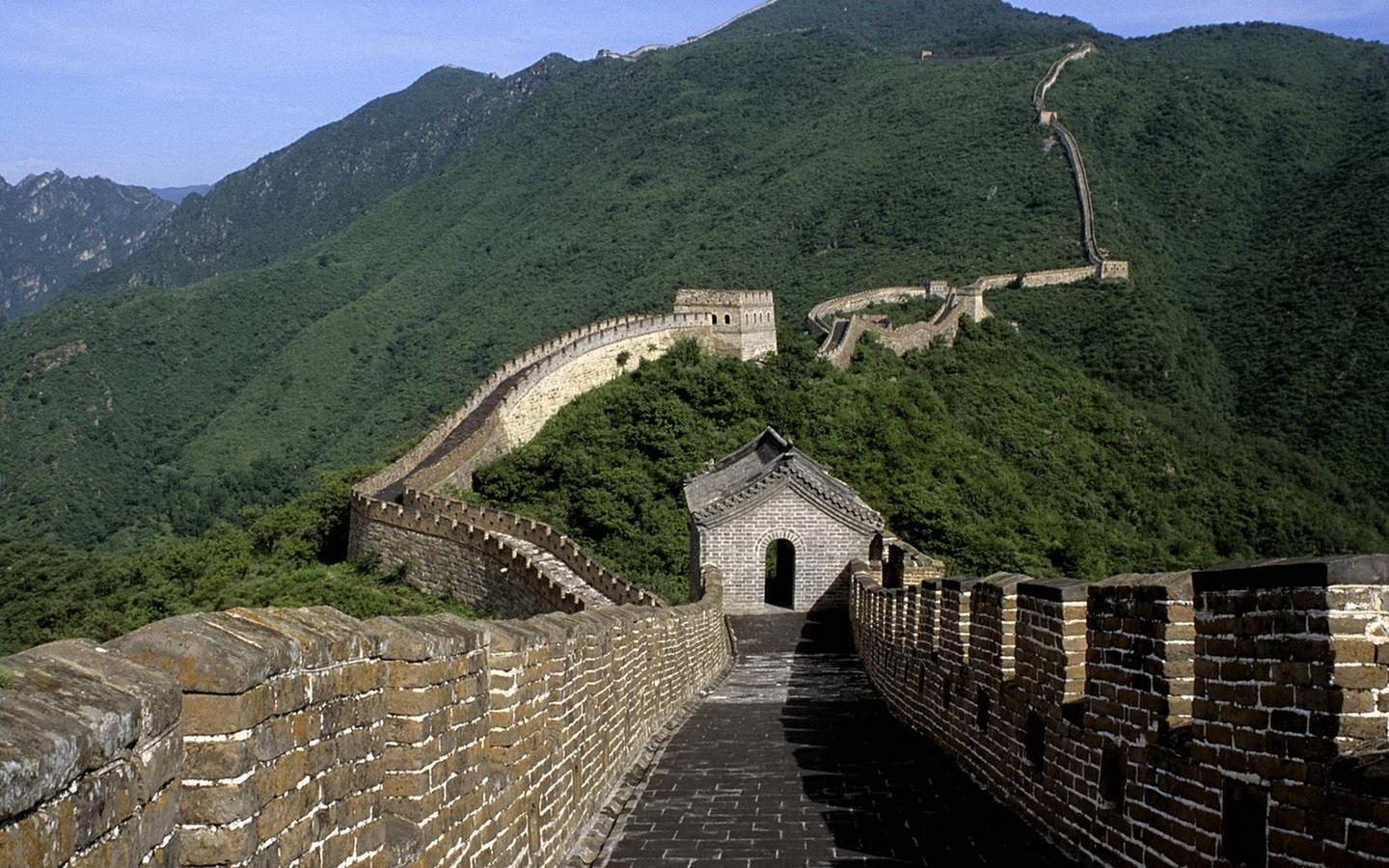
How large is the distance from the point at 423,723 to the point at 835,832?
147 inches

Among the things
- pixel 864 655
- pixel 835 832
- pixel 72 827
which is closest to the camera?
pixel 72 827

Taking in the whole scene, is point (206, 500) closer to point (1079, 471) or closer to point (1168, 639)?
point (1079, 471)

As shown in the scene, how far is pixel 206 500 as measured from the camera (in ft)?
253

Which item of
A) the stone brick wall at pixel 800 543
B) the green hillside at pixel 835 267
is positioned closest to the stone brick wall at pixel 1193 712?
Answer: the stone brick wall at pixel 800 543

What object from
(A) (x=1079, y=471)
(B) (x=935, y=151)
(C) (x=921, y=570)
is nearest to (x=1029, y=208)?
(B) (x=935, y=151)

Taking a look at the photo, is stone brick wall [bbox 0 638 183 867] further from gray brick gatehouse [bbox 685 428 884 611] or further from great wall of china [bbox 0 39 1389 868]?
gray brick gatehouse [bbox 685 428 884 611]

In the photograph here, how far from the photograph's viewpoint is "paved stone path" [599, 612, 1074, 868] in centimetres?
757

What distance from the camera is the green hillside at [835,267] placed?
211 ft

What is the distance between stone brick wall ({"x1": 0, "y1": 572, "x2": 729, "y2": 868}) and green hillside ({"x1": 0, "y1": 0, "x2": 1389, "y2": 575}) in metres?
29.0

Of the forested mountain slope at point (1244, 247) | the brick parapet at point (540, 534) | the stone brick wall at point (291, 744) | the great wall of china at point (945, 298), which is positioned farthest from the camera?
the forested mountain slope at point (1244, 247)

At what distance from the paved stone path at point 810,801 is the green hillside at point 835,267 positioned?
22.7 m

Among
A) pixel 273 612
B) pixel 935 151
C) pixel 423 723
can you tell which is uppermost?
pixel 935 151

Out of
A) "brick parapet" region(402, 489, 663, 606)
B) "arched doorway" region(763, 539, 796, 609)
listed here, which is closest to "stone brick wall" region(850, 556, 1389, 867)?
"arched doorway" region(763, 539, 796, 609)

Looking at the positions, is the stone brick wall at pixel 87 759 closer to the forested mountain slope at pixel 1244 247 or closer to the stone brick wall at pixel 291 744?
the stone brick wall at pixel 291 744
